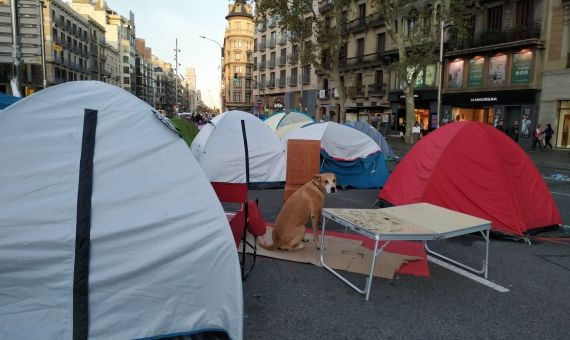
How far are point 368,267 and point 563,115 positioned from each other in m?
24.5

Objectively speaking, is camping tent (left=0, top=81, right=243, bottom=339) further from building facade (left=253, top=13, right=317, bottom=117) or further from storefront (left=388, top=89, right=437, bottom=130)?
building facade (left=253, top=13, right=317, bottom=117)

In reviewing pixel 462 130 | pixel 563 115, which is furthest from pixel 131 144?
pixel 563 115

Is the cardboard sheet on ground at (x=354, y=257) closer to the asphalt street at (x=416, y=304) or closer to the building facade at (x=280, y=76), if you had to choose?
the asphalt street at (x=416, y=304)

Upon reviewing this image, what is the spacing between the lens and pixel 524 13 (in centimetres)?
2562

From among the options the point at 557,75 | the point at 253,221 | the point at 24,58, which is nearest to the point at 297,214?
the point at 253,221

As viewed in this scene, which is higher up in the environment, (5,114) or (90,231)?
(5,114)

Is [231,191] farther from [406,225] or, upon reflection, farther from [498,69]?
[498,69]

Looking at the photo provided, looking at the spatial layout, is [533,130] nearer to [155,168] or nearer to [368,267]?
[368,267]

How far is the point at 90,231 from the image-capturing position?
2.84 m

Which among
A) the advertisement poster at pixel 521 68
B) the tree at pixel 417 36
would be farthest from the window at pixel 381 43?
the advertisement poster at pixel 521 68

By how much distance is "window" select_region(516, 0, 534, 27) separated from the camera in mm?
25108

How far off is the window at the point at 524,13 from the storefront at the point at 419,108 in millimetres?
7395

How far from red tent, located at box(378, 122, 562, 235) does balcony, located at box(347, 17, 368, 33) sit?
35.5 meters

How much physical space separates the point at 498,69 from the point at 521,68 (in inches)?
67.5
